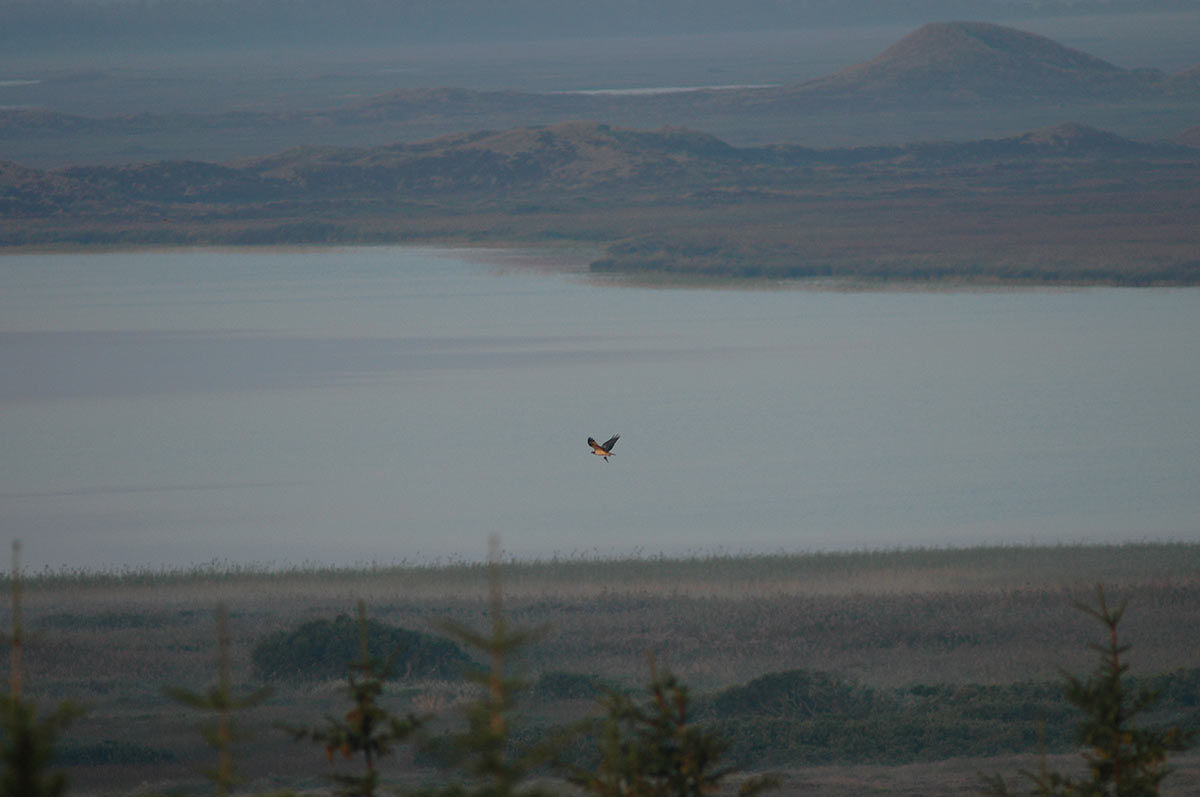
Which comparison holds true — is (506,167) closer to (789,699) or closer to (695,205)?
(695,205)

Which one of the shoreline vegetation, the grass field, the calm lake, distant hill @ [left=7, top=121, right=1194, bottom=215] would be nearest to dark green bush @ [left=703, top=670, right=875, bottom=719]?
the grass field

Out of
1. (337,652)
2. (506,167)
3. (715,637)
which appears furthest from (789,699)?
(506,167)

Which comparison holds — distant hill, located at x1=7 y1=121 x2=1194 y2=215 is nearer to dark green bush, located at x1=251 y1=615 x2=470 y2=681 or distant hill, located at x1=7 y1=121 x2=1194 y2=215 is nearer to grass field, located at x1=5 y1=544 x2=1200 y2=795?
grass field, located at x1=5 y1=544 x2=1200 y2=795

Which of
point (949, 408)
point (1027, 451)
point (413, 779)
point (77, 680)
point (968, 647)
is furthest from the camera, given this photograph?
point (949, 408)

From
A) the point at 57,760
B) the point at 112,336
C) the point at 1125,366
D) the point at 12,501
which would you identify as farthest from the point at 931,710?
the point at 112,336

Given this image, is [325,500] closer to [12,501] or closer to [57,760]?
[12,501]

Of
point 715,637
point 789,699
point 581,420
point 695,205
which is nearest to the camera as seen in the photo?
point 789,699
